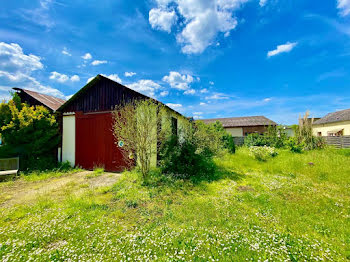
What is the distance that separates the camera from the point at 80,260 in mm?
2105

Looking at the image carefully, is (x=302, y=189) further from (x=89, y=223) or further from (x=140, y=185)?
(x=89, y=223)

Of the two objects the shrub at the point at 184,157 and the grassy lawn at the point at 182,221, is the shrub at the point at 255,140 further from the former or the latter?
the shrub at the point at 184,157

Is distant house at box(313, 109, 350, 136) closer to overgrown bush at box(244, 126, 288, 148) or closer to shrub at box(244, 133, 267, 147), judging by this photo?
overgrown bush at box(244, 126, 288, 148)

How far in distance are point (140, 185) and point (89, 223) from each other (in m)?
2.24

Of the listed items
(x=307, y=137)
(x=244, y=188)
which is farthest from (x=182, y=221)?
(x=307, y=137)

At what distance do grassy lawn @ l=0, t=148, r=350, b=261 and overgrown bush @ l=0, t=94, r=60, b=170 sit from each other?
2.73 m

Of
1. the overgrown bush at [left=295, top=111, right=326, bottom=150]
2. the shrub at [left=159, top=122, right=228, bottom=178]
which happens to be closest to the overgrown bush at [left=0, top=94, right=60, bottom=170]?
the shrub at [left=159, top=122, right=228, bottom=178]

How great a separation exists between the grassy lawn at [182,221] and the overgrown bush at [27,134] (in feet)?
8.96

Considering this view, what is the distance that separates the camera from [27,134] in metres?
7.63

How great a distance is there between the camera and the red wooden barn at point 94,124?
25.4ft

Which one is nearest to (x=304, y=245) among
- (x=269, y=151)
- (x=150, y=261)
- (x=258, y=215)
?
(x=258, y=215)

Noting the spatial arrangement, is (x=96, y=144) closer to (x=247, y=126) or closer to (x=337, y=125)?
(x=247, y=126)

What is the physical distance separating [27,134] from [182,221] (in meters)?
9.26

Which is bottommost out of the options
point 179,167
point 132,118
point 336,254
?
point 336,254
